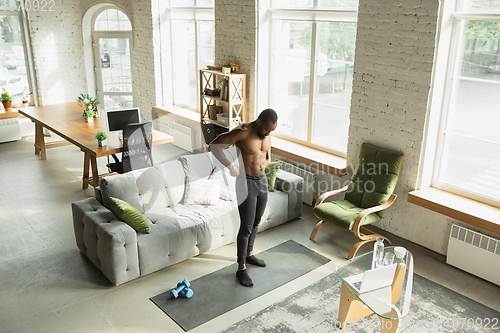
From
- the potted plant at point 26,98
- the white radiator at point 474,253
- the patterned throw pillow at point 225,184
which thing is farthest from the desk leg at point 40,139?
the white radiator at point 474,253

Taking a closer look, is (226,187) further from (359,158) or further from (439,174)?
(439,174)

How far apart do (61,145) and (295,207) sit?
526 centimetres

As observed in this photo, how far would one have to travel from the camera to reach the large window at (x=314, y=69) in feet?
18.2

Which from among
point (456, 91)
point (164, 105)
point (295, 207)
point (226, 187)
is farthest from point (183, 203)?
point (164, 105)

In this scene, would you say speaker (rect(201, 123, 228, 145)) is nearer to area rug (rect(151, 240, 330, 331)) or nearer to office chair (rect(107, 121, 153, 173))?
office chair (rect(107, 121, 153, 173))

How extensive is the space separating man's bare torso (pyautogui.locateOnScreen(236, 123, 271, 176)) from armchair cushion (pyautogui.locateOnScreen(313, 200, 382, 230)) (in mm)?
1138

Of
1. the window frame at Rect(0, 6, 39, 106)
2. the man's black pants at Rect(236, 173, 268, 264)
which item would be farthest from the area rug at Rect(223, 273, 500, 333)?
the window frame at Rect(0, 6, 39, 106)

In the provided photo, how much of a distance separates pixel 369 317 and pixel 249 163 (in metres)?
1.75

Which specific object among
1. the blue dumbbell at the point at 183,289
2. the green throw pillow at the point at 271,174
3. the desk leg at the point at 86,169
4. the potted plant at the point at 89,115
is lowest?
the blue dumbbell at the point at 183,289

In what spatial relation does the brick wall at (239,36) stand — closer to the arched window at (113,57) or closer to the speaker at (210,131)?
the speaker at (210,131)

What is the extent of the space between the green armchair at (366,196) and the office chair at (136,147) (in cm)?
262

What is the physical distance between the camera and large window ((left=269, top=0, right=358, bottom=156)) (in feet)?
18.2

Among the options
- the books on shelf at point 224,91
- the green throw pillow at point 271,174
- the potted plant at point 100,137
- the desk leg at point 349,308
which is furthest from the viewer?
the books on shelf at point 224,91

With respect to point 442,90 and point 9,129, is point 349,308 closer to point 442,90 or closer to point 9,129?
point 442,90
